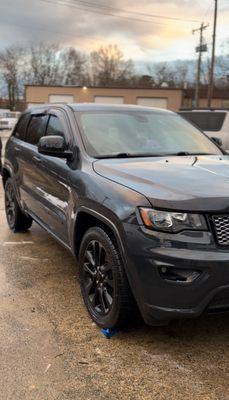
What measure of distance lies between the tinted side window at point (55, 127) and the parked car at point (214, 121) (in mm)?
5517

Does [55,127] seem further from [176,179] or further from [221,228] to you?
[221,228]

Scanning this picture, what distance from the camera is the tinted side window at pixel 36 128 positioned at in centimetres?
543

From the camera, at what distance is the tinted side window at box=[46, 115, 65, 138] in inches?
186

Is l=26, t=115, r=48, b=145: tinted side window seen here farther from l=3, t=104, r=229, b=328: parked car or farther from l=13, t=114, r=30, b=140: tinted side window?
l=13, t=114, r=30, b=140: tinted side window

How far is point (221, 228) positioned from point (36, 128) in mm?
3335

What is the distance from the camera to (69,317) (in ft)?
13.1

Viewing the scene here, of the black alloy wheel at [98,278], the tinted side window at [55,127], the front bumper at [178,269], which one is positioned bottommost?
the black alloy wheel at [98,278]

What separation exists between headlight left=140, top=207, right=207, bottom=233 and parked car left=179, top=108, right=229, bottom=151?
739cm

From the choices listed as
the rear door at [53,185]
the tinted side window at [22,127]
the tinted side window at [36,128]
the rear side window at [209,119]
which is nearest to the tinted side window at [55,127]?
the rear door at [53,185]

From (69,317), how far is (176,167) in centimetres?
152

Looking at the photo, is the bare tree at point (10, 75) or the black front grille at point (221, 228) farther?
the bare tree at point (10, 75)

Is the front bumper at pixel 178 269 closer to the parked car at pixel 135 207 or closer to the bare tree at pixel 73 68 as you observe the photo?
the parked car at pixel 135 207

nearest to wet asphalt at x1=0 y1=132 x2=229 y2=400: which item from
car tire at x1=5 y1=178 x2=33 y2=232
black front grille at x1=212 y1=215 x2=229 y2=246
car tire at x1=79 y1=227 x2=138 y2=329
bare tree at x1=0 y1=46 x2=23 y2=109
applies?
car tire at x1=79 y1=227 x2=138 y2=329

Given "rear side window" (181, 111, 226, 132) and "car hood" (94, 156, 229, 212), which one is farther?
"rear side window" (181, 111, 226, 132)
